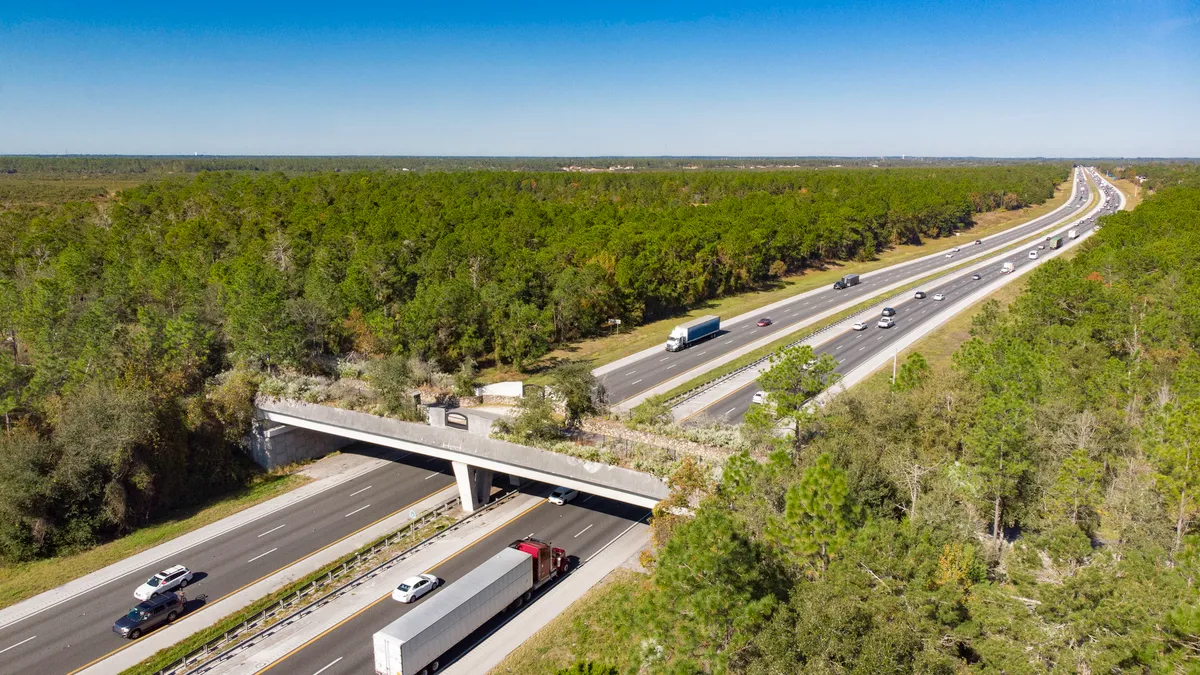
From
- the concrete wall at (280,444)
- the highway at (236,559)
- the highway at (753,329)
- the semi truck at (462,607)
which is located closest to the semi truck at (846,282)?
the highway at (753,329)

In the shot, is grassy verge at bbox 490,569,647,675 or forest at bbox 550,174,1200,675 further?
grassy verge at bbox 490,569,647,675

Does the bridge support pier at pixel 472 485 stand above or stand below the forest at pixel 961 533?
below

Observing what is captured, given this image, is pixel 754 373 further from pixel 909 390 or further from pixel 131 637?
pixel 131 637

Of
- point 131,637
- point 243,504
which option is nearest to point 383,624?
point 131,637

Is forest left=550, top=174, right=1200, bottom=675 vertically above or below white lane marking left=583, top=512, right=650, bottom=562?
above

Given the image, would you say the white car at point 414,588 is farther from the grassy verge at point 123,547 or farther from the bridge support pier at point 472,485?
the grassy verge at point 123,547

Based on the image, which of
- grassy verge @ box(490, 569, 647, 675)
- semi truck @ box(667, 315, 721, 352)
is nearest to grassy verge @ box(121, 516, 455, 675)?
grassy verge @ box(490, 569, 647, 675)

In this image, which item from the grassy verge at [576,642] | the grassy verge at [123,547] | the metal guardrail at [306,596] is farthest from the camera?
the grassy verge at [123,547]

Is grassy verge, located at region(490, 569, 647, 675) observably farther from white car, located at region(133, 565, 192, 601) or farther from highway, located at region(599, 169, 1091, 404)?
highway, located at region(599, 169, 1091, 404)
